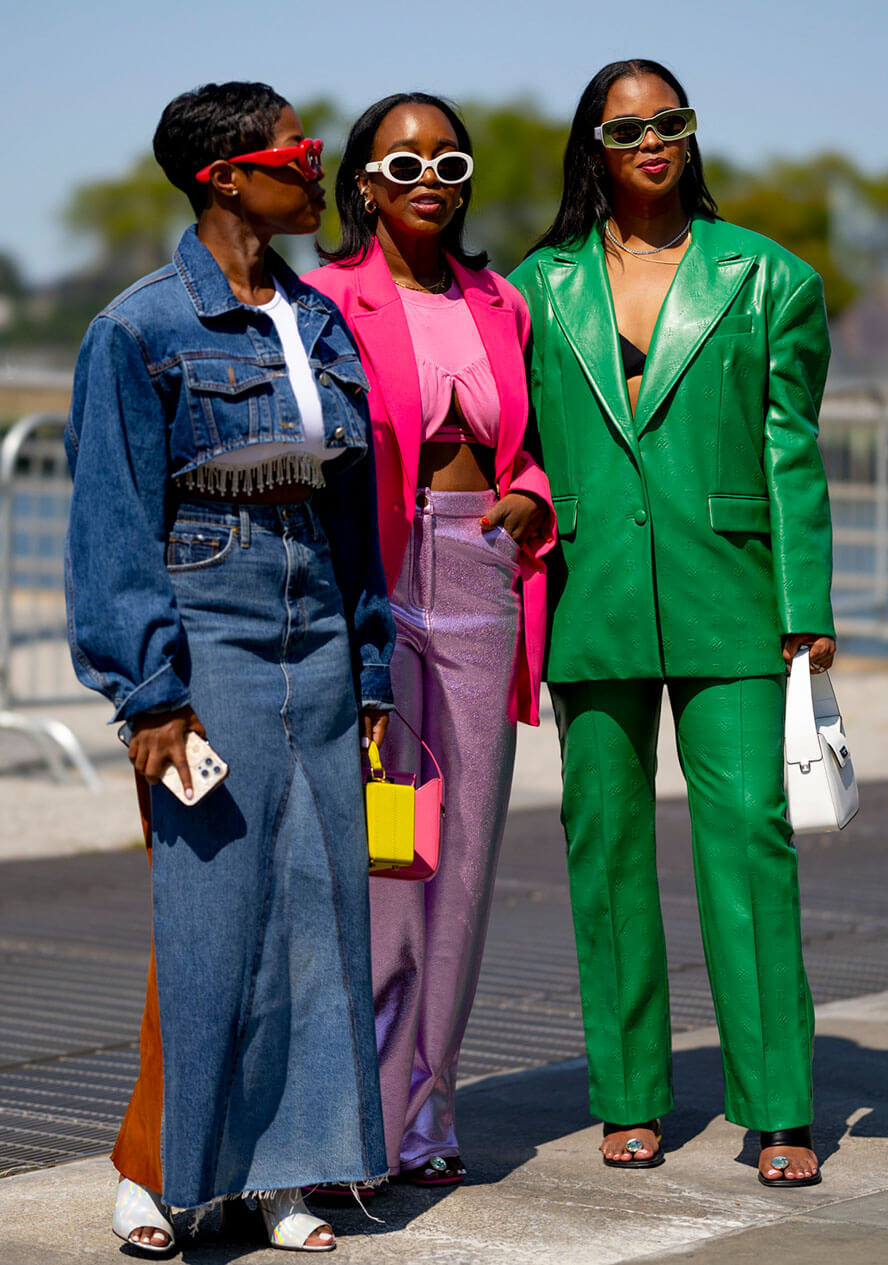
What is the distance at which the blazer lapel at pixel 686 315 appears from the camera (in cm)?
397

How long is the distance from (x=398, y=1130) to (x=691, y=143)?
2032 millimetres

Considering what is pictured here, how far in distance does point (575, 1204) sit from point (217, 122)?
2011 millimetres

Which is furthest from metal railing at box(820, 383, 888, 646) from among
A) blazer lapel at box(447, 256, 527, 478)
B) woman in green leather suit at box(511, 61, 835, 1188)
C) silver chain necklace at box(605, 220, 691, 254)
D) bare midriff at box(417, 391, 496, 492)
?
bare midriff at box(417, 391, 496, 492)

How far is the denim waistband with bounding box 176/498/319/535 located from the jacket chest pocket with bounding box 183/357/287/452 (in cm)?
11

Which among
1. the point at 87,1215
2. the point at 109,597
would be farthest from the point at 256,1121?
the point at 109,597

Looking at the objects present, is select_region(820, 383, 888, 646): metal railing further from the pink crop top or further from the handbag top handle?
the pink crop top

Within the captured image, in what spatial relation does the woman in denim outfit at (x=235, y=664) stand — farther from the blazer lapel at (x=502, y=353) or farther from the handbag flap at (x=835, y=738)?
the handbag flap at (x=835, y=738)

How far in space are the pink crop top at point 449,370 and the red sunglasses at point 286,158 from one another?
21.0 inches

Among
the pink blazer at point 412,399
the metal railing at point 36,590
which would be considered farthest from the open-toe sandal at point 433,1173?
the metal railing at point 36,590

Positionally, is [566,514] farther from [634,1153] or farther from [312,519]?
[634,1153]

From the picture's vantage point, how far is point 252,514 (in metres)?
3.42

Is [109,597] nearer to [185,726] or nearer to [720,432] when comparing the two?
[185,726]

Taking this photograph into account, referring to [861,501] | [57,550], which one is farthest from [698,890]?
[861,501]

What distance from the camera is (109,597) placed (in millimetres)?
3266
